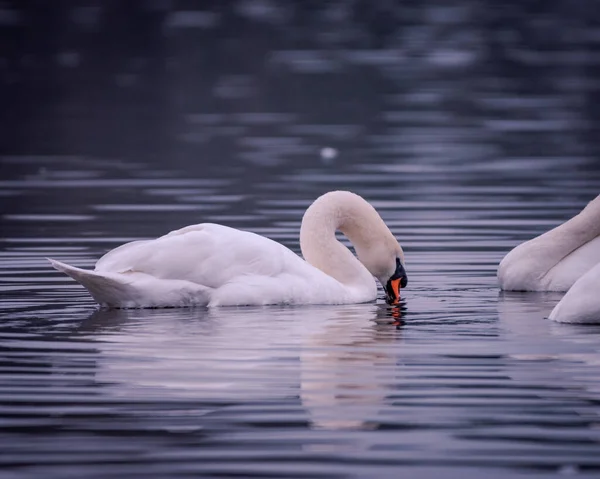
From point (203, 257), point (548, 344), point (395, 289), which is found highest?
point (203, 257)

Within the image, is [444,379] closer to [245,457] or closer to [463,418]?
[463,418]

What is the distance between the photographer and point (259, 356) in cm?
972

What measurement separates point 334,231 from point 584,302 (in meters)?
2.70

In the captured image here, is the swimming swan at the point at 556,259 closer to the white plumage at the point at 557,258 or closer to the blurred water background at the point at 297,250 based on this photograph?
the white plumage at the point at 557,258

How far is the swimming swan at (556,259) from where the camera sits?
13133mm

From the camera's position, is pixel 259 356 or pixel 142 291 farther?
pixel 142 291

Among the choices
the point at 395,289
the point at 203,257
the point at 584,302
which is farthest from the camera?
the point at 395,289

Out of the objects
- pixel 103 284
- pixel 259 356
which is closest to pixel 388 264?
pixel 103 284

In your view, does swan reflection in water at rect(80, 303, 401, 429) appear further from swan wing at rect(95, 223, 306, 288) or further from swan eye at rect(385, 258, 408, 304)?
swan eye at rect(385, 258, 408, 304)

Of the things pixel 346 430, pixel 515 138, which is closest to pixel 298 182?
pixel 515 138

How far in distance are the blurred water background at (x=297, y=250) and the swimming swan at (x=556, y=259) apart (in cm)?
21

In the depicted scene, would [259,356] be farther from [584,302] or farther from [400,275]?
[400,275]

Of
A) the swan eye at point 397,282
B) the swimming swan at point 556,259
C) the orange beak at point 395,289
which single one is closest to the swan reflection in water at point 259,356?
the orange beak at point 395,289

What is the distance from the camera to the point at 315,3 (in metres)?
75.2
